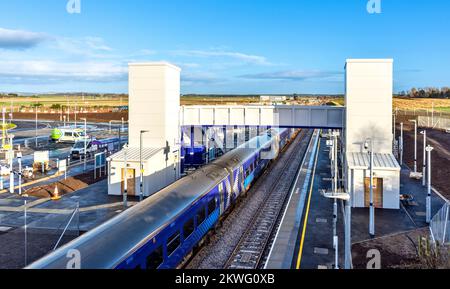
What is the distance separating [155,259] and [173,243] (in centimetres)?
164

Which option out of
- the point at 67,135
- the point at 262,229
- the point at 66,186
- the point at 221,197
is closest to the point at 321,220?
the point at 262,229

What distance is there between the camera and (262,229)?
22.4m

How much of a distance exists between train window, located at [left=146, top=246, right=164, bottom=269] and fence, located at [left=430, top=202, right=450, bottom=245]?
12757 millimetres

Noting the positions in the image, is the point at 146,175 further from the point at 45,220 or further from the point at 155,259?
the point at 155,259


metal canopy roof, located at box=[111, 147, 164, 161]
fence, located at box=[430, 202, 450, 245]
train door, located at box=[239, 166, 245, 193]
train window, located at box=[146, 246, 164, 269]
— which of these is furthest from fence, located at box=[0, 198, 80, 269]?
fence, located at box=[430, 202, 450, 245]

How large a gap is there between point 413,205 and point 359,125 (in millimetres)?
6904

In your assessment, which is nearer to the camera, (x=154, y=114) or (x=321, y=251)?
(x=321, y=251)

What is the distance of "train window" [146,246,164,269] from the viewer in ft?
41.7

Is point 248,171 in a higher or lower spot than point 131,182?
higher

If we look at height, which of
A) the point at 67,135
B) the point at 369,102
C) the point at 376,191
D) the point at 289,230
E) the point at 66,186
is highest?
the point at 369,102

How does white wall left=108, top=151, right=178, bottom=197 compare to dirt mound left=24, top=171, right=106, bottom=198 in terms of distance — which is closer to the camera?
white wall left=108, top=151, right=178, bottom=197

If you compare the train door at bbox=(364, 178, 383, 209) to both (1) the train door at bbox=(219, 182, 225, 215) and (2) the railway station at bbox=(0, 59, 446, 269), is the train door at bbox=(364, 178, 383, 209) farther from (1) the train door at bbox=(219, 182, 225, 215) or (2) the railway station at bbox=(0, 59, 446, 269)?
(1) the train door at bbox=(219, 182, 225, 215)

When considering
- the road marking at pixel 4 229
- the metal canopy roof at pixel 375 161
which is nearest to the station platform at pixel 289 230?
the metal canopy roof at pixel 375 161
